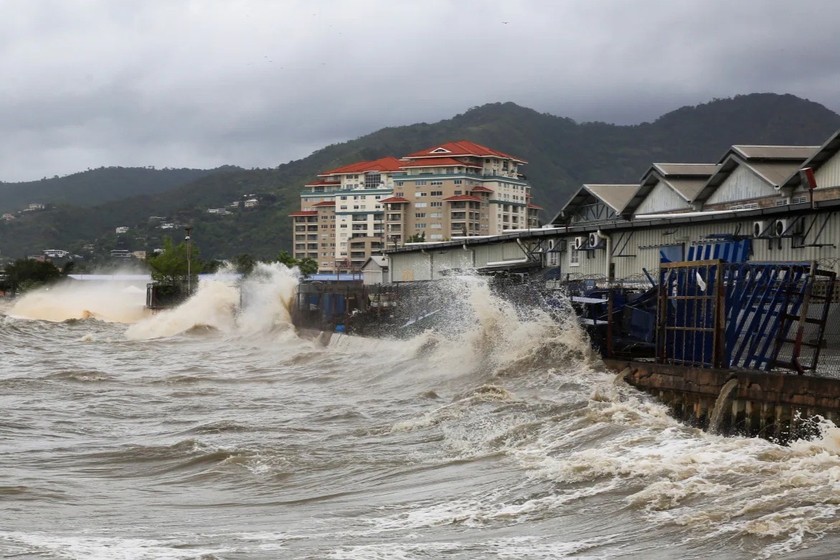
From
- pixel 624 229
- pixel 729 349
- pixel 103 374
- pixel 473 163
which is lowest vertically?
pixel 103 374

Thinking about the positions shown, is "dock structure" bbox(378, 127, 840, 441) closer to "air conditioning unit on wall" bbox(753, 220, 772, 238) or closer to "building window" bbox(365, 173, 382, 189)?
"air conditioning unit on wall" bbox(753, 220, 772, 238)

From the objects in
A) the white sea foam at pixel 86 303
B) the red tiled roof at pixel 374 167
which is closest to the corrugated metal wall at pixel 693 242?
the white sea foam at pixel 86 303

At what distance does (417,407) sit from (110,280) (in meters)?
107

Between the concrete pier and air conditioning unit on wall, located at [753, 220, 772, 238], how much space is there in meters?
9.81

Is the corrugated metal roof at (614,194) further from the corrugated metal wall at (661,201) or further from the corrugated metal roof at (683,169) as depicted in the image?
the corrugated metal roof at (683,169)

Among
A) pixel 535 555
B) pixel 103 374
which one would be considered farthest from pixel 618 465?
pixel 103 374

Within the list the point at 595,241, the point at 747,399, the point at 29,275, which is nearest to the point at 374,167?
the point at 29,275

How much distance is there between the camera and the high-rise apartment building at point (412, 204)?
15500cm

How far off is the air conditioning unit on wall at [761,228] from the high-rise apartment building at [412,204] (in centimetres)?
11571

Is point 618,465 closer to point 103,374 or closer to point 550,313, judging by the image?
point 550,313

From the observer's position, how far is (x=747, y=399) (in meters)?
17.0

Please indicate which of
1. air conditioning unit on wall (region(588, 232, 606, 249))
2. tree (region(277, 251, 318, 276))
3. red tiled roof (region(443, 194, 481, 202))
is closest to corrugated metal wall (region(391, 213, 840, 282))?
air conditioning unit on wall (region(588, 232, 606, 249))

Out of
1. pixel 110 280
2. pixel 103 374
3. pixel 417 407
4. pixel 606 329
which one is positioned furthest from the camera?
pixel 110 280

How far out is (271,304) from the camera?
60188mm
